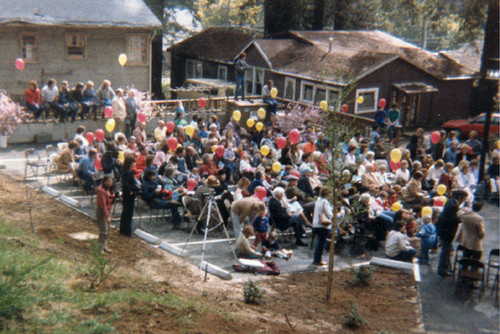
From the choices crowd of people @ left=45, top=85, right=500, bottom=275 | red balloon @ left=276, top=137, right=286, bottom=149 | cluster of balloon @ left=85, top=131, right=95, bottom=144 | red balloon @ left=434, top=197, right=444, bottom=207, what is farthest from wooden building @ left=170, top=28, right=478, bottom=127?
cluster of balloon @ left=85, top=131, right=95, bottom=144

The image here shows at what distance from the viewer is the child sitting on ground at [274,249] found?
13156mm

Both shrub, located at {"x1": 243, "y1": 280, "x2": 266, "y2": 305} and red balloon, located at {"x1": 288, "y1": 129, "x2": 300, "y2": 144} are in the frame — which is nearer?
shrub, located at {"x1": 243, "y1": 280, "x2": 266, "y2": 305}

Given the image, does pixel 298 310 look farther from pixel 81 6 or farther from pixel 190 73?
pixel 190 73

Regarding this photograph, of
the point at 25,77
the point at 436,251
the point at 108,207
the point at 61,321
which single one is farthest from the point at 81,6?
the point at 61,321

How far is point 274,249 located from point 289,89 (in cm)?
1678

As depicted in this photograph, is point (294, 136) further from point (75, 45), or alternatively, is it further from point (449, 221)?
point (75, 45)

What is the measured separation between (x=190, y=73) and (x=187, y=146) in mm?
20508

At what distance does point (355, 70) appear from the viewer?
26.7 meters

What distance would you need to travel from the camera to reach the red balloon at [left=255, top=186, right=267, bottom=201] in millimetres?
14047

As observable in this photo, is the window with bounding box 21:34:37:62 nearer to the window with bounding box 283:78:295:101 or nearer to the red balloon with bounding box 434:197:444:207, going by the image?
the window with bounding box 283:78:295:101

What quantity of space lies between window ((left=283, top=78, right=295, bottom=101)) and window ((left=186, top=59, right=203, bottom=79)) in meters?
8.55

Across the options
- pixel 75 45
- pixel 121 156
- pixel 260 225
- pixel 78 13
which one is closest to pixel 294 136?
pixel 121 156

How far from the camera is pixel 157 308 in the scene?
910cm

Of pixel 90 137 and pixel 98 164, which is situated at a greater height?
pixel 90 137
